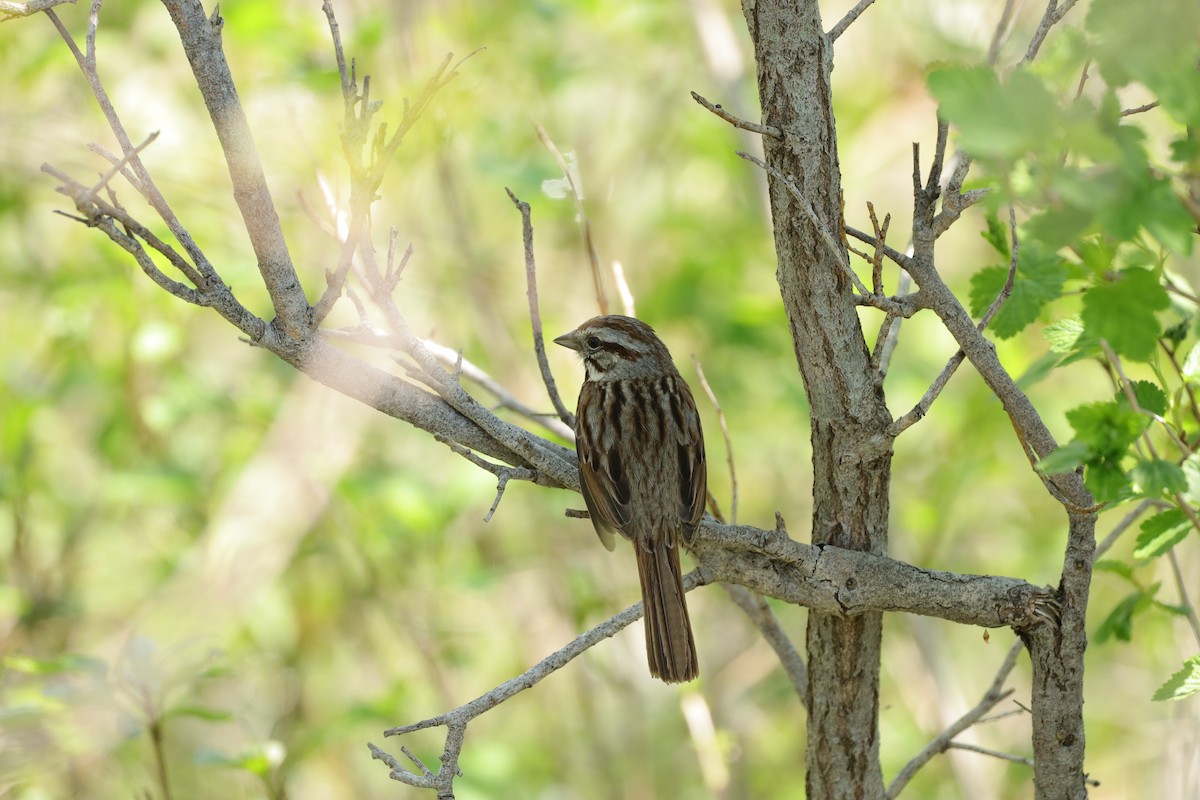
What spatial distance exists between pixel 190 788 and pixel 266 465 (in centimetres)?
232

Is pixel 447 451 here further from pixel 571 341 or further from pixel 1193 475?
pixel 1193 475

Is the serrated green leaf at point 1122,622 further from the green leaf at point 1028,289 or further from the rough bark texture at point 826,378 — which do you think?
the green leaf at point 1028,289

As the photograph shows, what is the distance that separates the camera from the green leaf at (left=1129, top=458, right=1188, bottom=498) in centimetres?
151

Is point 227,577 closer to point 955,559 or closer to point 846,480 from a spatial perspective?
point 846,480

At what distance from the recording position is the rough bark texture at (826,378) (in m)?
2.18

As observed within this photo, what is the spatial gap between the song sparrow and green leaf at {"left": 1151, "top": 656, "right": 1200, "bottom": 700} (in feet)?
3.70

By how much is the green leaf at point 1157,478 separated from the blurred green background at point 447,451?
2.46m

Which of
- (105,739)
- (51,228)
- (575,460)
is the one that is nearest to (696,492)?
(575,460)

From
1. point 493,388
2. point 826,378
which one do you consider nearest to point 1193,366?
point 826,378

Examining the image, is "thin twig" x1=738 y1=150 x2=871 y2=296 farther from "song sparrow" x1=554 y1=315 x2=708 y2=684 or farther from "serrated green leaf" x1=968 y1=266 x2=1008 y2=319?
"song sparrow" x1=554 y1=315 x2=708 y2=684

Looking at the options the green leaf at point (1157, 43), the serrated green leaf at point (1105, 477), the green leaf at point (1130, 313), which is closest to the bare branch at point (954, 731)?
the serrated green leaf at point (1105, 477)

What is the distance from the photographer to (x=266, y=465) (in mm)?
4879

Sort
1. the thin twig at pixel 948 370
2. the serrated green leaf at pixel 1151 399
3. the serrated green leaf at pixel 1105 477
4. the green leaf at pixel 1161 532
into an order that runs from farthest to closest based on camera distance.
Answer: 1. the thin twig at pixel 948 370
2. the green leaf at pixel 1161 532
3. the serrated green leaf at pixel 1151 399
4. the serrated green leaf at pixel 1105 477

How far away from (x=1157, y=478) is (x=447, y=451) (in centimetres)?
468
